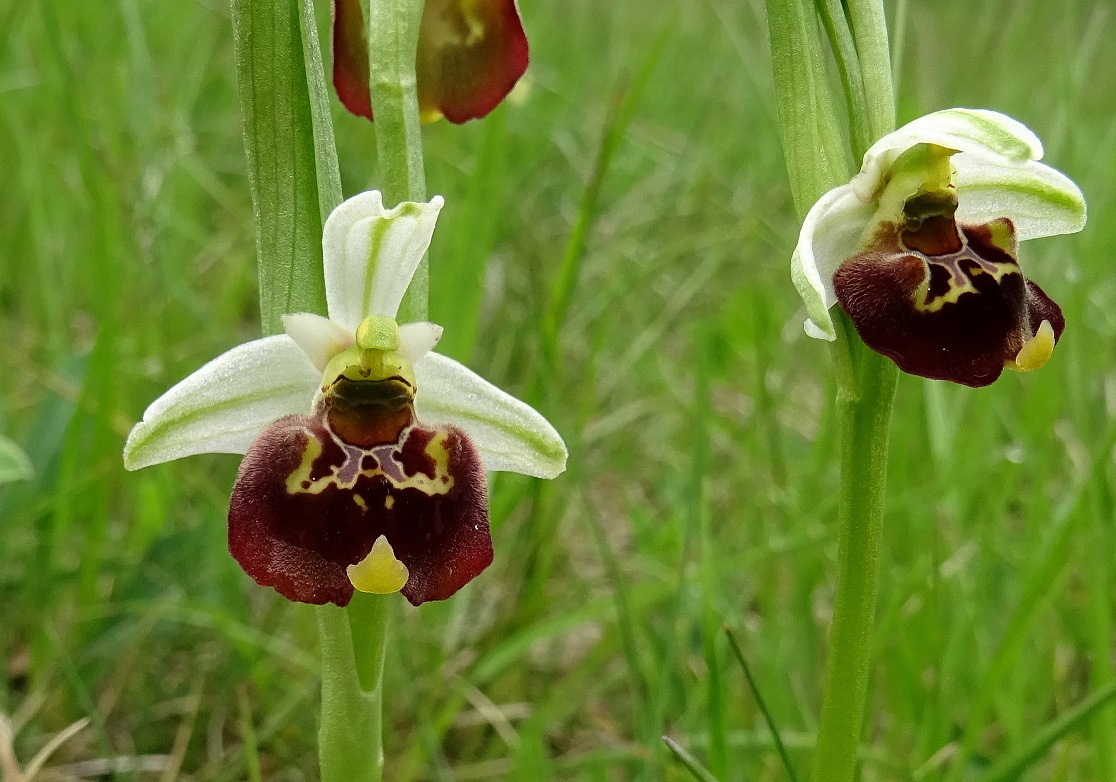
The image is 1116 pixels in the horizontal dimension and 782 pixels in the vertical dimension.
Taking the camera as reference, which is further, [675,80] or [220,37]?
[675,80]

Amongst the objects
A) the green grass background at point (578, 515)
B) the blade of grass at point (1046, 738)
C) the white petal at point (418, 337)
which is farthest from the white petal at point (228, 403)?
the blade of grass at point (1046, 738)

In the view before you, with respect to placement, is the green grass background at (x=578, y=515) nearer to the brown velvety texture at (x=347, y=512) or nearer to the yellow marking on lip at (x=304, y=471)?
the brown velvety texture at (x=347, y=512)

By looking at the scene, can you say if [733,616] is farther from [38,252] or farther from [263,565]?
[38,252]

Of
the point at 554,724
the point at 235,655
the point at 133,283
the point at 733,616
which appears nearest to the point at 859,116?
the point at 733,616

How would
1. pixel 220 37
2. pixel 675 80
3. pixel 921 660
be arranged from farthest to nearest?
1. pixel 675 80
2. pixel 220 37
3. pixel 921 660

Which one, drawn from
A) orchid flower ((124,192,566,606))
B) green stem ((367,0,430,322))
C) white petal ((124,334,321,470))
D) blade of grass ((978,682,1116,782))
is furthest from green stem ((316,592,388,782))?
blade of grass ((978,682,1116,782))

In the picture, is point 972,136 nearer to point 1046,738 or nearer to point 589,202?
point 1046,738
